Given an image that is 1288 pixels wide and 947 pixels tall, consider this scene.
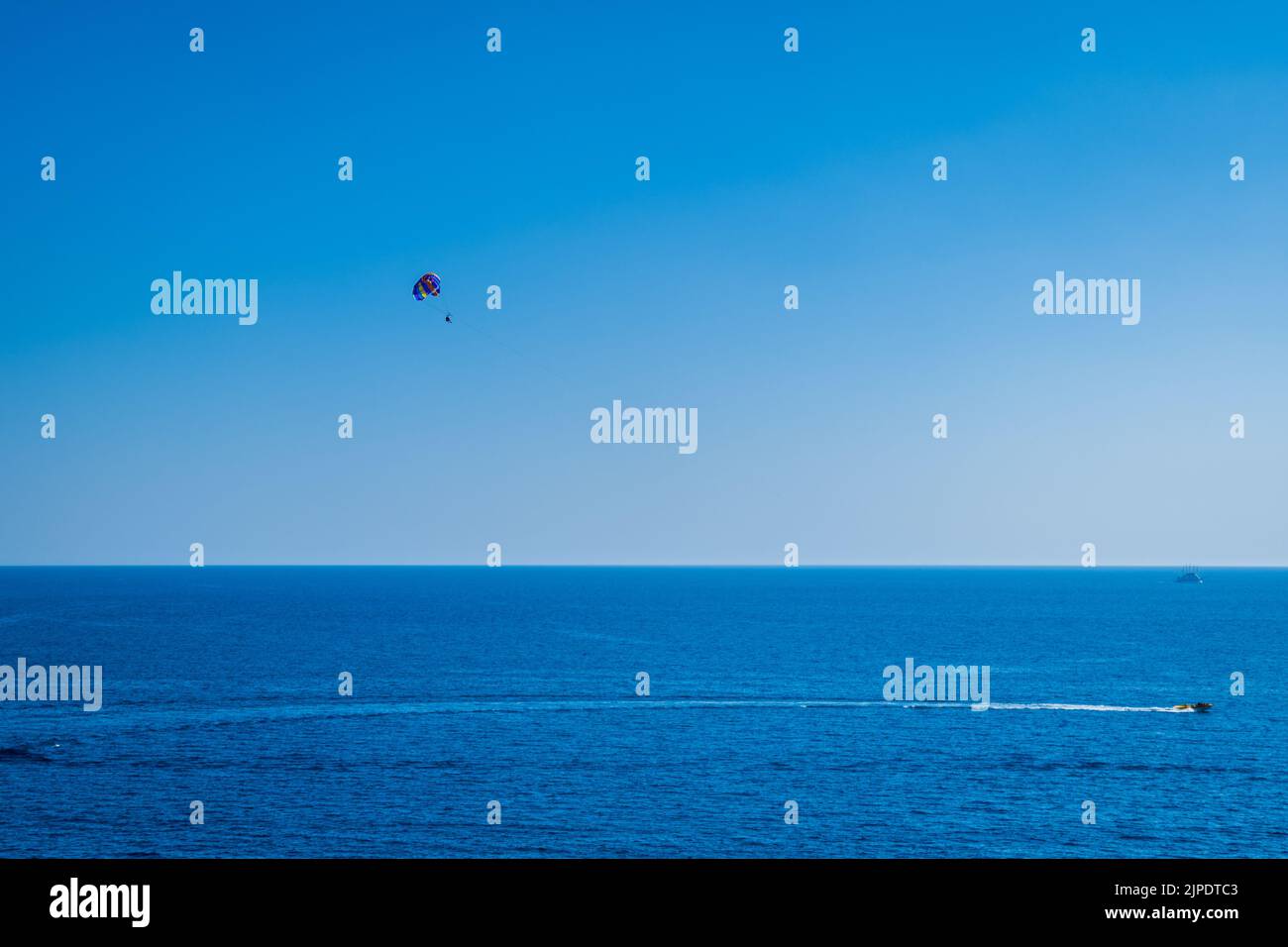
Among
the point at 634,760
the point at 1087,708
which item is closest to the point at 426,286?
the point at 634,760

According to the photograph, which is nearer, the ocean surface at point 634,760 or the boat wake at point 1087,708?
the ocean surface at point 634,760

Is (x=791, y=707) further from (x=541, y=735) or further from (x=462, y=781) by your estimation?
(x=462, y=781)
